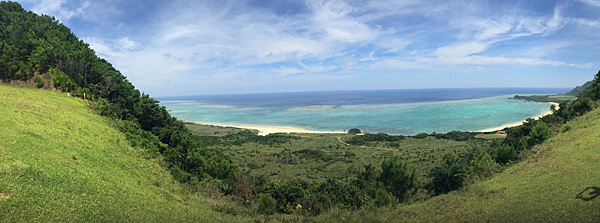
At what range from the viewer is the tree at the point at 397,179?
19.0 m

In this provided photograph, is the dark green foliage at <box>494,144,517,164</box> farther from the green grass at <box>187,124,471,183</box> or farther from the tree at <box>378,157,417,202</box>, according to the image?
the tree at <box>378,157,417,202</box>

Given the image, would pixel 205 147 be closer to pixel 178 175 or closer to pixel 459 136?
pixel 178 175

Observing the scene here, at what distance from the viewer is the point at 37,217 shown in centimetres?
743

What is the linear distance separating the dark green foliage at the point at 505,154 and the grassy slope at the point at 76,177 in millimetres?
23298

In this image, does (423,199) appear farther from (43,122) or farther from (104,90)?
(104,90)

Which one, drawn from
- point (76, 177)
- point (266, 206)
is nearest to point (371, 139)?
point (266, 206)

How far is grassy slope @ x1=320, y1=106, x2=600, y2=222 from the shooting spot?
10.2m

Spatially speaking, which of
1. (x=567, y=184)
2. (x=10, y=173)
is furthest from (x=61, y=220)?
(x=567, y=184)

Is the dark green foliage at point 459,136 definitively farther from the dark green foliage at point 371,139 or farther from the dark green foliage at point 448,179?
the dark green foliage at point 448,179

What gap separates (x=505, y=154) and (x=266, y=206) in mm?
21198

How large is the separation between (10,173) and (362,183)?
22.3 metres

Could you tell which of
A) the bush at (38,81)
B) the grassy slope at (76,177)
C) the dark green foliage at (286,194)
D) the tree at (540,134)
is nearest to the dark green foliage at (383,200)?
the dark green foliage at (286,194)

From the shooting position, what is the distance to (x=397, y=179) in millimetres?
19188

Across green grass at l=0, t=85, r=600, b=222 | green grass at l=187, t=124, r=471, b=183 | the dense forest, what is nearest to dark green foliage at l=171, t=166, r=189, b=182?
the dense forest
